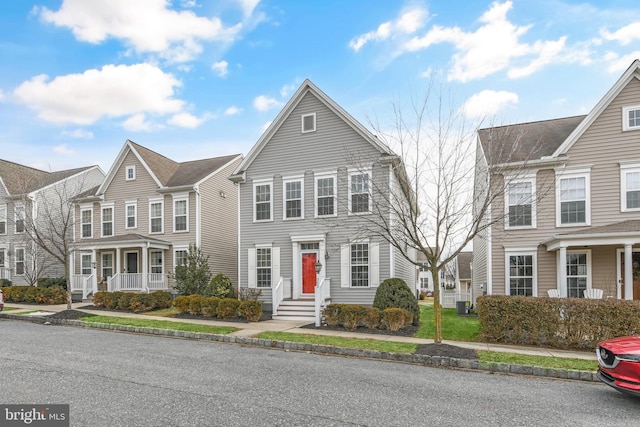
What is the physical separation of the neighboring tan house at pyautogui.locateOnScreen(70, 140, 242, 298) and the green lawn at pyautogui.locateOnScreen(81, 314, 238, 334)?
5.35 m

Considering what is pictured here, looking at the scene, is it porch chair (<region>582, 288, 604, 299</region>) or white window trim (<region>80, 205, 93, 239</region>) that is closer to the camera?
porch chair (<region>582, 288, 604, 299</region>)

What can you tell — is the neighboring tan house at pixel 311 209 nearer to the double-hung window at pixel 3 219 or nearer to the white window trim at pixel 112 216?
the white window trim at pixel 112 216

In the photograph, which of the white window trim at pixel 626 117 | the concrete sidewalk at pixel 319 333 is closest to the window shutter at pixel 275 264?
the concrete sidewalk at pixel 319 333

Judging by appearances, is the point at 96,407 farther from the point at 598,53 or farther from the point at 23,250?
the point at 23,250

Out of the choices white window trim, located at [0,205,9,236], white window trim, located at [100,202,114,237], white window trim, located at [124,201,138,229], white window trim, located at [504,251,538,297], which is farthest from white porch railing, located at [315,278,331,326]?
white window trim, located at [0,205,9,236]

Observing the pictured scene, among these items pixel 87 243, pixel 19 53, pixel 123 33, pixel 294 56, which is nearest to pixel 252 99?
pixel 294 56

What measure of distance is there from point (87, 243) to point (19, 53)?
9533 millimetres

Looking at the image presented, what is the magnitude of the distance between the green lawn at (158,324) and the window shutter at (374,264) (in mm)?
5772

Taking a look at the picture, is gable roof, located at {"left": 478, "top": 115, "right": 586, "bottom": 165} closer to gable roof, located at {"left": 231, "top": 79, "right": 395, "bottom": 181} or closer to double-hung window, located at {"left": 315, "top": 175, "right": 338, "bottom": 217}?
gable roof, located at {"left": 231, "top": 79, "right": 395, "bottom": 181}

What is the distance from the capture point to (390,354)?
9367 mm

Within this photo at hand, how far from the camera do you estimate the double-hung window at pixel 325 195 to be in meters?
16.7

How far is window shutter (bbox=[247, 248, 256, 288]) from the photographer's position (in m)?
17.7

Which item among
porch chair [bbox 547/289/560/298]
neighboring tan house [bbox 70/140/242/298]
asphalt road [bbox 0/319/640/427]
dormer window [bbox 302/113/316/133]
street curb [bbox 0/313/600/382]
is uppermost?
dormer window [bbox 302/113/316/133]

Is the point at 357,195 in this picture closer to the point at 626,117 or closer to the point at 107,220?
the point at 626,117
